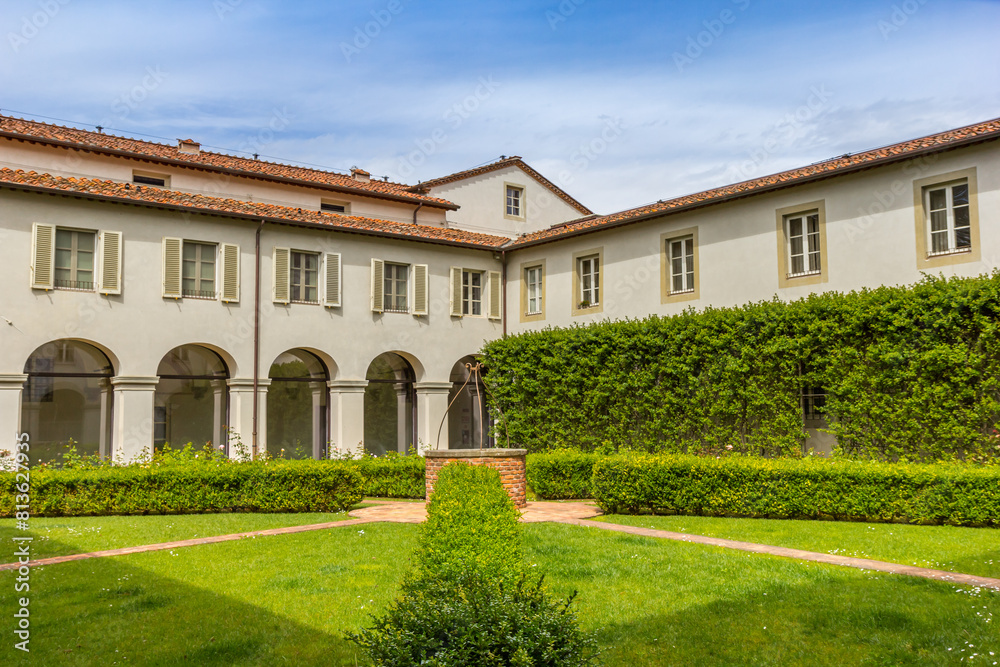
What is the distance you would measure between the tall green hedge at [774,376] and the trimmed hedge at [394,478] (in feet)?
14.7

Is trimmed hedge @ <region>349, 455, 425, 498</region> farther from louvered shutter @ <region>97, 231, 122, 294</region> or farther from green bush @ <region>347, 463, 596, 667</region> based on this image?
green bush @ <region>347, 463, 596, 667</region>

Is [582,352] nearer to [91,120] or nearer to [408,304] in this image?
[408,304]

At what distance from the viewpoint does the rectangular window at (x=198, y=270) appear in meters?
20.2

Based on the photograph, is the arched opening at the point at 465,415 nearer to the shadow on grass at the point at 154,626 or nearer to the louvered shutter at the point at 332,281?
the louvered shutter at the point at 332,281

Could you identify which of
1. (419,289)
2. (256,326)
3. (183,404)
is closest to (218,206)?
(256,326)

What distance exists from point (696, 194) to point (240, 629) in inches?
670

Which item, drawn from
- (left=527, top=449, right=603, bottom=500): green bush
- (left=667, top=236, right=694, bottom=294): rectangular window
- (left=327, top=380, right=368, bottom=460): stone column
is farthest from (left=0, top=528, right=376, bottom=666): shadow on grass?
(left=667, top=236, right=694, bottom=294): rectangular window

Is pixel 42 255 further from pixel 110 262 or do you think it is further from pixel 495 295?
pixel 495 295

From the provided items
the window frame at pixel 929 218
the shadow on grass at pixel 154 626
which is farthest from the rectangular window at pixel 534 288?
the shadow on grass at pixel 154 626

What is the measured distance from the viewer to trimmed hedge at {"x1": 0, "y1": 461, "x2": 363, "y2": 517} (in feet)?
47.9

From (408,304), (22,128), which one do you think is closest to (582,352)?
(408,304)

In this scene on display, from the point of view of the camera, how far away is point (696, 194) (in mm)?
20953

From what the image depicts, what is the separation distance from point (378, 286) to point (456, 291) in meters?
2.66

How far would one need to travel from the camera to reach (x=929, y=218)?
1638 cm
